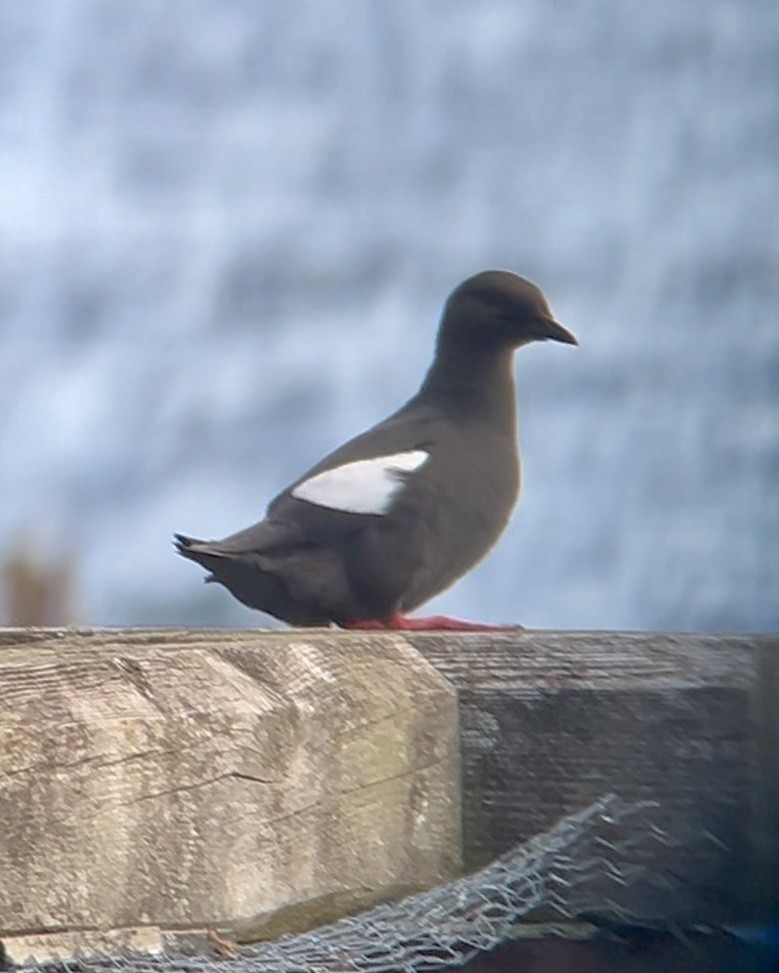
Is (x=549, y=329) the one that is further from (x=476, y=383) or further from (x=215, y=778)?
(x=215, y=778)

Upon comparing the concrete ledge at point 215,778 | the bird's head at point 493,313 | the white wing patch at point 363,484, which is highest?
the bird's head at point 493,313

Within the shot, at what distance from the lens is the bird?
2.32 metres

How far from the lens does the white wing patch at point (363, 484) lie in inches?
93.7

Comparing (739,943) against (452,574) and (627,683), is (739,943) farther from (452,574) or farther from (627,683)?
(452,574)

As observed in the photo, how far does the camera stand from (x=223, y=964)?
803 mm

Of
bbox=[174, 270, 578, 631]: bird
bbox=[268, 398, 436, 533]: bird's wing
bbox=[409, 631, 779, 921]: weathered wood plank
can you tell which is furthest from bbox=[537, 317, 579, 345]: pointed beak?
bbox=[409, 631, 779, 921]: weathered wood plank

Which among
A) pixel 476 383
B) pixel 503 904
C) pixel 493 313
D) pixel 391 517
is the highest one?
pixel 493 313

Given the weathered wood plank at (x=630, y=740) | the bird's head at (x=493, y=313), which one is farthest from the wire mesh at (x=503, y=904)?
the bird's head at (x=493, y=313)

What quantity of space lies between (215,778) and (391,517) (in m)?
1.52

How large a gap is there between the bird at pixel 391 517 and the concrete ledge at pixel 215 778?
116 cm

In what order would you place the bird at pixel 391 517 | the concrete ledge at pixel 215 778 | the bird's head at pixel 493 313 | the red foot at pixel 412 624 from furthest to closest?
the bird's head at pixel 493 313
the bird at pixel 391 517
the red foot at pixel 412 624
the concrete ledge at pixel 215 778

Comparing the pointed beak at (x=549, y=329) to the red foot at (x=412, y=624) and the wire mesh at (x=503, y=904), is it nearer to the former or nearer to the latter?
the red foot at (x=412, y=624)

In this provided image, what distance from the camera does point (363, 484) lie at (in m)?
2.42

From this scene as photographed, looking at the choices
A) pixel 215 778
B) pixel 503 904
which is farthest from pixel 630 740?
pixel 215 778
